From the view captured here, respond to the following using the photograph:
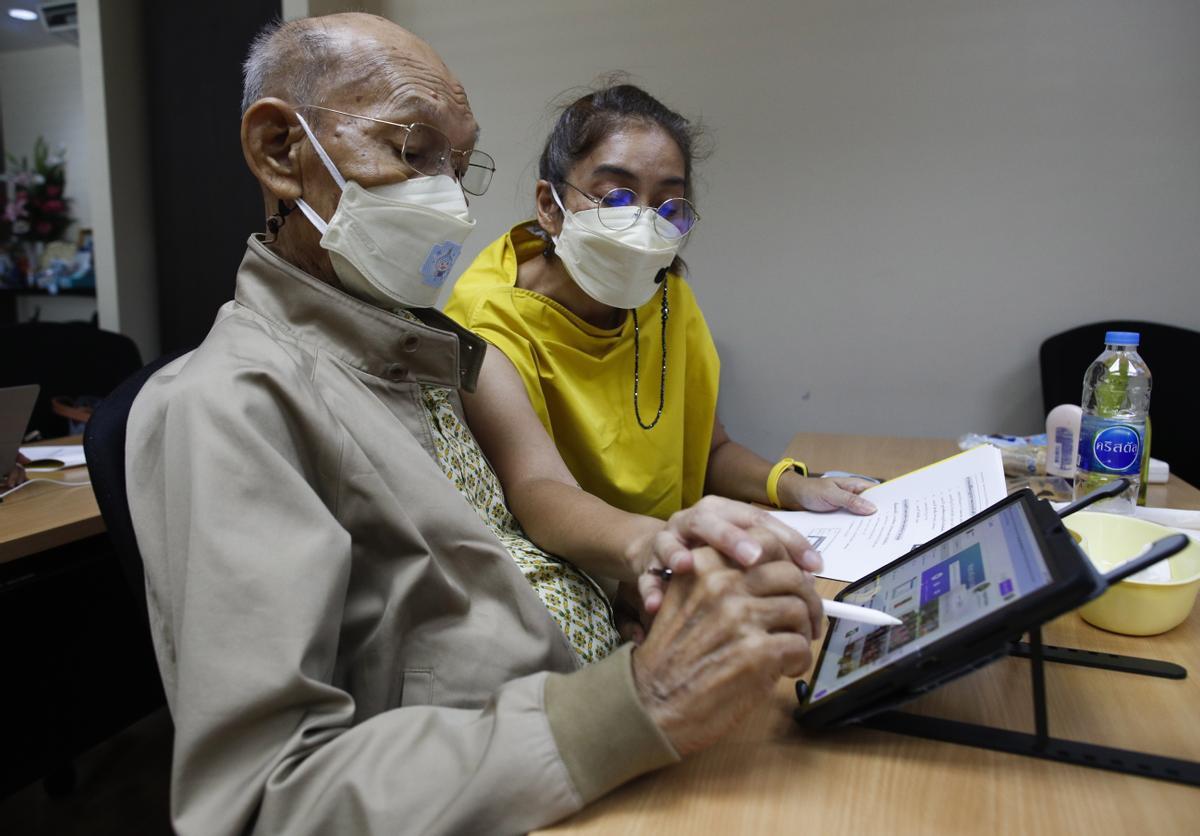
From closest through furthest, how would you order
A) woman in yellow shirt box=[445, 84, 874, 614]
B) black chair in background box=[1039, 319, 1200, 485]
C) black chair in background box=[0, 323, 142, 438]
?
woman in yellow shirt box=[445, 84, 874, 614] → black chair in background box=[1039, 319, 1200, 485] → black chair in background box=[0, 323, 142, 438]

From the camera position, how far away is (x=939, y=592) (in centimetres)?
65

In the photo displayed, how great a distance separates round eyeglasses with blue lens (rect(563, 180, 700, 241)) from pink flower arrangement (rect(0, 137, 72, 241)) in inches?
177

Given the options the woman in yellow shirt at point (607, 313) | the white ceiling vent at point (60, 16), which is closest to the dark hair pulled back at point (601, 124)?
the woman in yellow shirt at point (607, 313)

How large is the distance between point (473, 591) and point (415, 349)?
291mm

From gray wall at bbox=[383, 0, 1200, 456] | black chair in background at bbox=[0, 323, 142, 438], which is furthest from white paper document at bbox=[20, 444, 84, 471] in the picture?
gray wall at bbox=[383, 0, 1200, 456]

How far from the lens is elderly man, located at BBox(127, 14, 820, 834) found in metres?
0.57

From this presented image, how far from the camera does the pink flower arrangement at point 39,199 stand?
14.6ft

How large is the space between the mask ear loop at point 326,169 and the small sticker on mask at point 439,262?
127 millimetres

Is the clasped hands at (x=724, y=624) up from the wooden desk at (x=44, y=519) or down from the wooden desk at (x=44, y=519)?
up

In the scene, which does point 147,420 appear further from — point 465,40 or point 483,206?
point 465,40

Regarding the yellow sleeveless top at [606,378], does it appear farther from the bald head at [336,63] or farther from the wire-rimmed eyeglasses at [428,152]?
the bald head at [336,63]

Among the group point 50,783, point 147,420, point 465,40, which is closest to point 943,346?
point 465,40

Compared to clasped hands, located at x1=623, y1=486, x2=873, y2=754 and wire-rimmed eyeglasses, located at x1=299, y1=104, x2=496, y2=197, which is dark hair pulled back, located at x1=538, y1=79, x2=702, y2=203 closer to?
wire-rimmed eyeglasses, located at x1=299, y1=104, x2=496, y2=197

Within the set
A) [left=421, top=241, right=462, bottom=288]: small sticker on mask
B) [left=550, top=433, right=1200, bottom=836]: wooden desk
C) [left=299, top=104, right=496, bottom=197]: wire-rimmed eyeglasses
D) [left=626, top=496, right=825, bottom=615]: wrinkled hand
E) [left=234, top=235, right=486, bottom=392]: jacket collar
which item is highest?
[left=299, top=104, right=496, bottom=197]: wire-rimmed eyeglasses
